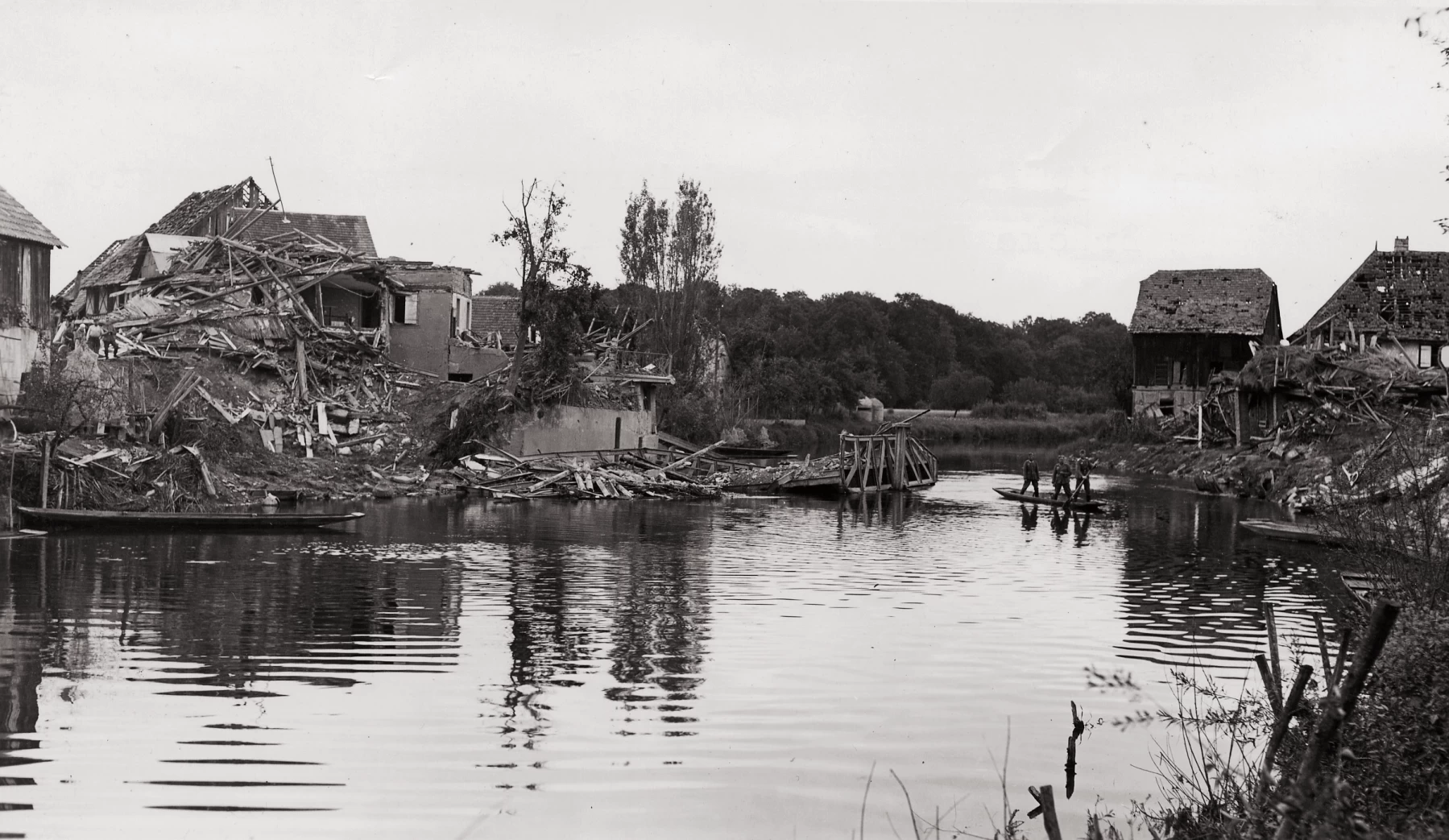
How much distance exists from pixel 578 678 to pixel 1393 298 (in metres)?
51.6

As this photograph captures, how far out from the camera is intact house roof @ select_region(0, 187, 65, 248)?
97.4 feet

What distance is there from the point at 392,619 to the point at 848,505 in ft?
79.5

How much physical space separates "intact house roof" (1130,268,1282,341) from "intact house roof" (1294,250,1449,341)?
3.52 meters

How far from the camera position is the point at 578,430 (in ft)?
145

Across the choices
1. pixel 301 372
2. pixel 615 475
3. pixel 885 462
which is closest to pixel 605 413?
pixel 615 475

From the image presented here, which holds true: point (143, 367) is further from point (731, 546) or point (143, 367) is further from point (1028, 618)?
→ point (1028, 618)

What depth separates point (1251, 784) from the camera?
7676 mm

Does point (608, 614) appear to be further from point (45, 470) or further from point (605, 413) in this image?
point (605, 413)

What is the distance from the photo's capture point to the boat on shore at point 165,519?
24.2m

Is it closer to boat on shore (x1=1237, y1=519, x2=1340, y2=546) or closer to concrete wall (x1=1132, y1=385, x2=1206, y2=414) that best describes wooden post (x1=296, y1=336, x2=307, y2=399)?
boat on shore (x1=1237, y1=519, x2=1340, y2=546)

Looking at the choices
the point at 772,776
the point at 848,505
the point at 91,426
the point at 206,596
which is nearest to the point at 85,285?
the point at 91,426

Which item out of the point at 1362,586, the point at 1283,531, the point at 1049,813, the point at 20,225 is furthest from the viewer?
the point at 20,225

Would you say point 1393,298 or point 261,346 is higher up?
point 1393,298

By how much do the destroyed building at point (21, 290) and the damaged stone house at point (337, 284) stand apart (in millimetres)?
11805
